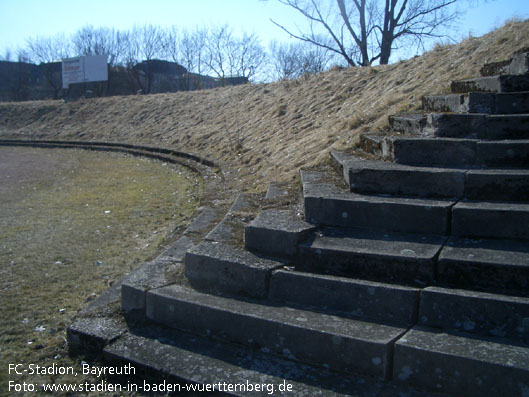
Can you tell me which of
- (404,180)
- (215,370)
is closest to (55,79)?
(404,180)

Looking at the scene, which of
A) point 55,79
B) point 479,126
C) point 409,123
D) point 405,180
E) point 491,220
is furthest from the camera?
point 55,79

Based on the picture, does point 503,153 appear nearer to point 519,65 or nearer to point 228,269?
point 519,65

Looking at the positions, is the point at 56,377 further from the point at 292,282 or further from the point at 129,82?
the point at 129,82

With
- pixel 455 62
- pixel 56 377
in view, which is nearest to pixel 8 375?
pixel 56 377

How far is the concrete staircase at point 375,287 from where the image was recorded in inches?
87.7

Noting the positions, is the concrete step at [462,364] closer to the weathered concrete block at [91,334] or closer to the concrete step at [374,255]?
the concrete step at [374,255]

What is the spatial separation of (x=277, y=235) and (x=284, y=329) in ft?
2.53

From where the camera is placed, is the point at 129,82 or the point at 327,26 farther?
the point at 129,82

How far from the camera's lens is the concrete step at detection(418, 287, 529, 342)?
7.30ft

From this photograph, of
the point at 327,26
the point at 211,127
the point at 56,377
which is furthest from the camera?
the point at 327,26

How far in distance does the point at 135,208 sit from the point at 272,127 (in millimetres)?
4423

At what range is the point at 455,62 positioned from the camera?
6.78m

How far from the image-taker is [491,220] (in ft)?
9.05

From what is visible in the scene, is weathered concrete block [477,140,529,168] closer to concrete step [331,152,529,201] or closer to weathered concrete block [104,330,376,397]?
concrete step [331,152,529,201]
